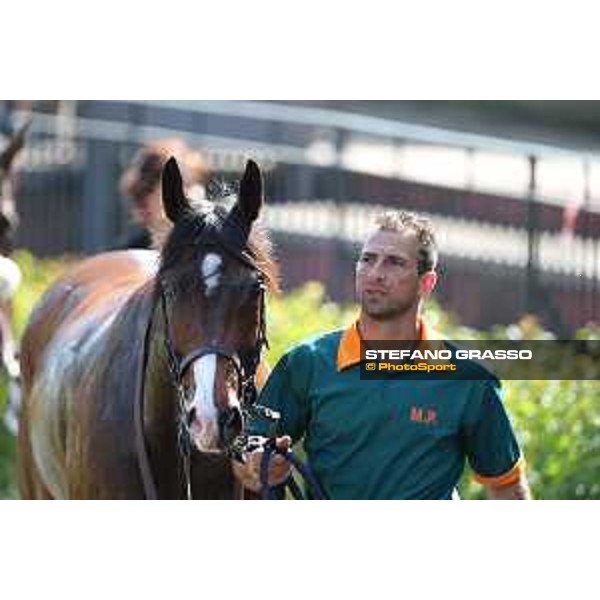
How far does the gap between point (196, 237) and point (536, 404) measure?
2058 millimetres

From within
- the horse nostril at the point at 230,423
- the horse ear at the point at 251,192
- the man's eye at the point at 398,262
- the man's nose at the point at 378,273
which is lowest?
the horse nostril at the point at 230,423

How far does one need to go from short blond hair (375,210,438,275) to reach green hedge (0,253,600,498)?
479 mm

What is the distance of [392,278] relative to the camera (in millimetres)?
A: 6047

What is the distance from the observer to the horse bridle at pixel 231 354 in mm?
5414

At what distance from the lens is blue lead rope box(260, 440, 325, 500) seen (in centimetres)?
571

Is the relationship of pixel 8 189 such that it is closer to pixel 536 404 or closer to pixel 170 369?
pixel 170 369

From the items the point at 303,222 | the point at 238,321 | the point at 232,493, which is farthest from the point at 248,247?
the point at 303,222

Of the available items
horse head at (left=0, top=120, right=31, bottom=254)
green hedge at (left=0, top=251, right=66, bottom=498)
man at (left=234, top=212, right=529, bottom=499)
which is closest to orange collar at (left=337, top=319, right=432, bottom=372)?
man at (left=234, top=212, right=529, bottom=499)

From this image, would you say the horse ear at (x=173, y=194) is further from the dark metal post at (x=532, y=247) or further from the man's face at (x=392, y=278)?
the dark metal post at (x=532, y=247)

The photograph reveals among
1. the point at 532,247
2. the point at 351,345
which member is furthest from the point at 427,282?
the point at 532,247

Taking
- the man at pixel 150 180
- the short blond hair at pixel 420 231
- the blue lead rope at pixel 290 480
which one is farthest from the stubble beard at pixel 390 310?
the man at pixel 150 180

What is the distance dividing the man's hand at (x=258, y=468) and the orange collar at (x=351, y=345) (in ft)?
1.26
